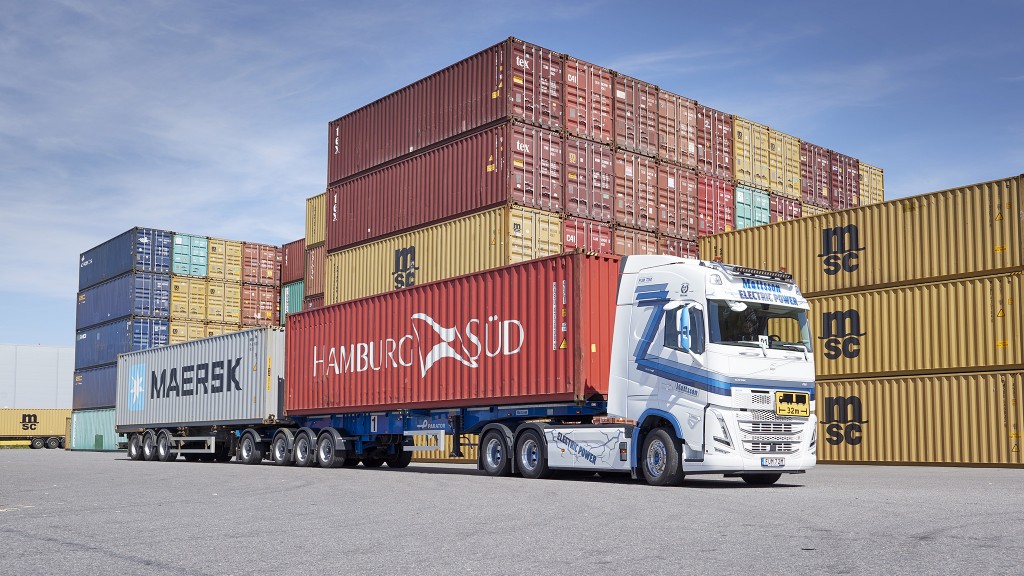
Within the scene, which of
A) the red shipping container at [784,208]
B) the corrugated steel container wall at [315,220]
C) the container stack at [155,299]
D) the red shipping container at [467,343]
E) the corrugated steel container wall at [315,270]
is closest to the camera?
the red shipping container at [467,343]

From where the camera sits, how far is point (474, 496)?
13.0 m

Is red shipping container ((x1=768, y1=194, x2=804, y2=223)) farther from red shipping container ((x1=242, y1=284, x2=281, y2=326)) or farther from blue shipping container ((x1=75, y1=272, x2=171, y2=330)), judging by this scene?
blue shipping container ((x1=75, y1=272, x2=171, y2=330))

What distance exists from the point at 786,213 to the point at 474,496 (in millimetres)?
20983

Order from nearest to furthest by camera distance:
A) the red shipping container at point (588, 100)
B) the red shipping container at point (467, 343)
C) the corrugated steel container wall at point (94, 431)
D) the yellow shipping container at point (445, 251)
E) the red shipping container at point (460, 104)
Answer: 1. the red shipping container at point (467, 343)
2. the yellow shipping container at point (445, 251)
3. the red shipping container at point (460, 104)
4. the red shipping container at point (588, 100)
5. the corrugated steel container wall at point (94, 431)

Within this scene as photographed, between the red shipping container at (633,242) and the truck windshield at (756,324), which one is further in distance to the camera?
the red shipping container at (633,242)

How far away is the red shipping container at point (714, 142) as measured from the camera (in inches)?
1118

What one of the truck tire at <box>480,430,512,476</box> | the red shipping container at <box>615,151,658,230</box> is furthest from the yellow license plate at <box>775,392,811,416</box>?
the red shipping container at <box>615,151,658,230</box>

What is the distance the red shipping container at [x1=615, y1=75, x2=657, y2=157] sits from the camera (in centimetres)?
2611

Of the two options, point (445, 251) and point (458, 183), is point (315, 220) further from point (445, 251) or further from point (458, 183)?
point (458, 183)

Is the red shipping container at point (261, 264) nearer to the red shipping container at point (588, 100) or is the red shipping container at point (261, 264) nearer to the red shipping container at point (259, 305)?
the red shipping container at point (259, 305)

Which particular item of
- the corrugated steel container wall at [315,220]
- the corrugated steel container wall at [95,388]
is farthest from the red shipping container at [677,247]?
Answer: the corrugated steel container wall at [95,388]

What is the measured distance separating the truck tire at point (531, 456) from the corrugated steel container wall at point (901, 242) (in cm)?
906

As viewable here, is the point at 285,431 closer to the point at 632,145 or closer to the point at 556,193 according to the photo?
the point at 556,193

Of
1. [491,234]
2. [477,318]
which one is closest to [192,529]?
[477,318]
